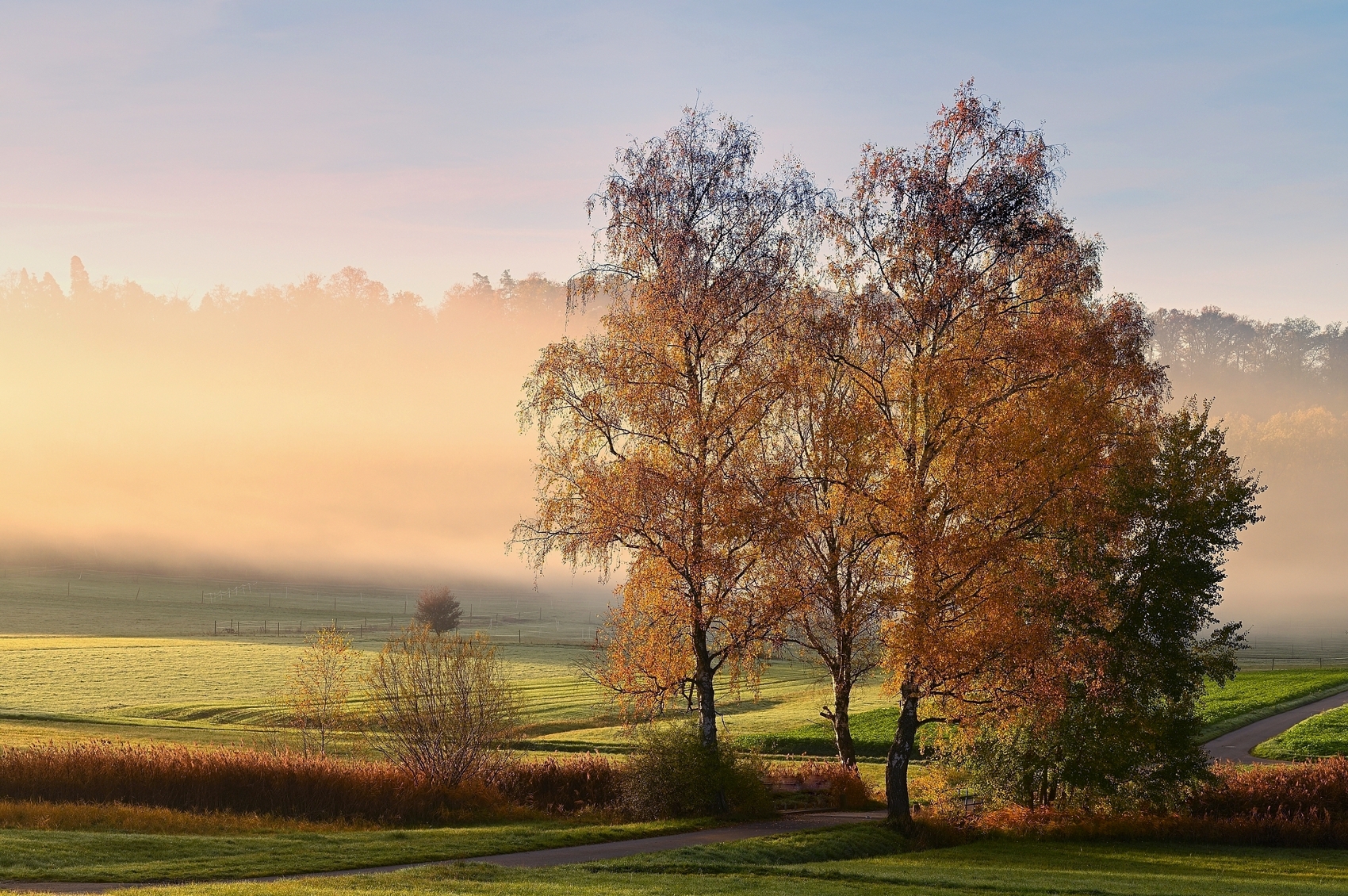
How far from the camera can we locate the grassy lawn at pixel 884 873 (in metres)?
19.2

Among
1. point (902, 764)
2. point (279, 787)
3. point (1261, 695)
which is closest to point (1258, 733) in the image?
point (1261, 695)

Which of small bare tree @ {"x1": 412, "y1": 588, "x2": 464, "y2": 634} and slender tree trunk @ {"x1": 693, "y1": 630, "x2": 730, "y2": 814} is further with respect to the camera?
small bare tree @ {"x1": 412, "y1": 588, "x2": 464, "y2": 634}

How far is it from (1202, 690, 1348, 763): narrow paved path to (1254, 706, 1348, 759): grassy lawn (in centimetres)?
92

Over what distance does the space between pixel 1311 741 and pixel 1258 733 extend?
6.27m

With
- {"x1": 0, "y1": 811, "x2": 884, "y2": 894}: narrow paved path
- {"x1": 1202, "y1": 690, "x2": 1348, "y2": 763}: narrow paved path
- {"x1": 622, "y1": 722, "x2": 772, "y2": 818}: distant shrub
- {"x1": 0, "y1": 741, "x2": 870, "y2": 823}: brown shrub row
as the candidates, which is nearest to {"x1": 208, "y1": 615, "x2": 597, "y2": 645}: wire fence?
{"x1": 1202, "y1": 690, "x2": 1348, "y2": 763}: narrow paved path

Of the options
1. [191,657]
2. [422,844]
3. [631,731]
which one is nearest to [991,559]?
[631,731]

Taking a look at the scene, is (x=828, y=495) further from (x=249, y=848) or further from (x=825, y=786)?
(x=249, y=848)

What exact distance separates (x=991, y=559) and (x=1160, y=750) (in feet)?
34.9

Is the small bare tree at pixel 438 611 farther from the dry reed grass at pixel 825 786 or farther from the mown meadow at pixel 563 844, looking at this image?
the dry reed grass at pixel 825 786

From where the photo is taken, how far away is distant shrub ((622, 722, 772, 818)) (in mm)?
31703

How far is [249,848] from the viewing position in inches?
960

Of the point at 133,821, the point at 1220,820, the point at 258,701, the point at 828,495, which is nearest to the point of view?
the point at 133,821

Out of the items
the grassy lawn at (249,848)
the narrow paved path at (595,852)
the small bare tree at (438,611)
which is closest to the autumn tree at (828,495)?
the narrow paved path at (595,852)

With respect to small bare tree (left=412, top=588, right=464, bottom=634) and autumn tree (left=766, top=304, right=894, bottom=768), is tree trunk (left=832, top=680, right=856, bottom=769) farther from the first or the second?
small bare tree (left=412, top=588, right=464, bottom=634)
